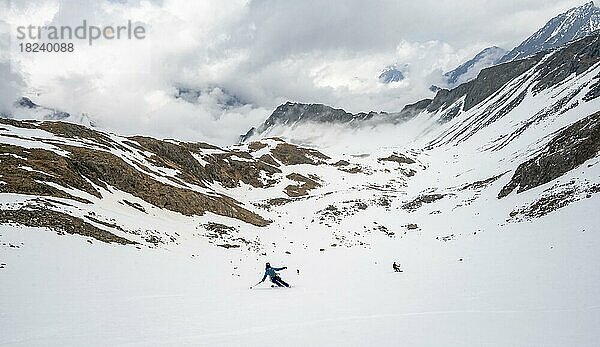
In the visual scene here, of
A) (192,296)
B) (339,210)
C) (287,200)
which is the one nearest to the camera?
(192,296)

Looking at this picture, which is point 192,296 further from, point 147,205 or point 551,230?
point 147,205

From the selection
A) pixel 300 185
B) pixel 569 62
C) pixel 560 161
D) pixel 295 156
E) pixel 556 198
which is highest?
pixel 569 62

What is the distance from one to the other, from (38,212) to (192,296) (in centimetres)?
1663

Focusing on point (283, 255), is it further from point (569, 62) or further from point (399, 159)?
point (569, 62)

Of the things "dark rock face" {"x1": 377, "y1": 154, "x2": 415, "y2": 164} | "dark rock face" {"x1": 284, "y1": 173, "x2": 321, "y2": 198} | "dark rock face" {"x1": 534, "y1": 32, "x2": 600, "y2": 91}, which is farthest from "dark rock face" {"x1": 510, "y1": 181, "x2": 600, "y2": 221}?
"dark rock face" {"x1": 534, "y1": 32, "x2": 600, "y2": 91}

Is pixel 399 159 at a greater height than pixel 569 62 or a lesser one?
lesser

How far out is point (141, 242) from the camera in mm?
26609

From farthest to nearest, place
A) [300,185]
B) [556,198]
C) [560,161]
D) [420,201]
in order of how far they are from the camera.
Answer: [300,185] < [420,201] < [560,161] < [556,198]

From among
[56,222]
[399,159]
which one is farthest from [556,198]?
[399,159]

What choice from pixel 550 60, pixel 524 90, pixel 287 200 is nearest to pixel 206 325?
pixel 287 200

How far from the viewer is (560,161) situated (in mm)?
33531

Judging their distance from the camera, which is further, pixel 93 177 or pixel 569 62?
pixel 569 62

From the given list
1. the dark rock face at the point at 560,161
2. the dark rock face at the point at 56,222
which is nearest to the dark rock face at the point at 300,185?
the dark rock face at the point at 560,161

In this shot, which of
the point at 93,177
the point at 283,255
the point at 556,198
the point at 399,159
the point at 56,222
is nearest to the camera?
the point at 56,222
